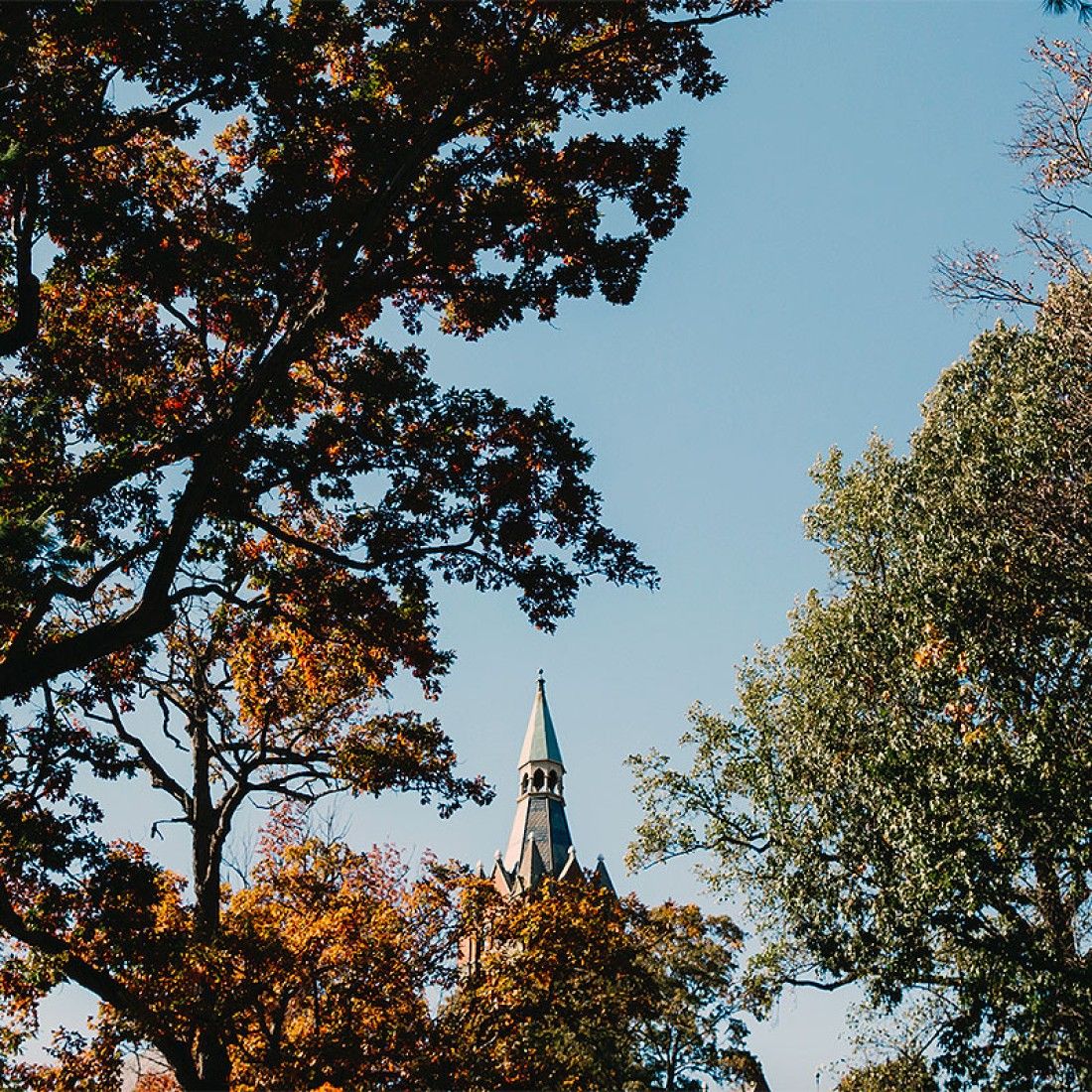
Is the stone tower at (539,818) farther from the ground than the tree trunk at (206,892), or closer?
farther from the ground

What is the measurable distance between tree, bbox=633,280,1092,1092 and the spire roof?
37667mm

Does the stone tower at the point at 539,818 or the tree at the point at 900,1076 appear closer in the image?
the tree at the point at 900,1076

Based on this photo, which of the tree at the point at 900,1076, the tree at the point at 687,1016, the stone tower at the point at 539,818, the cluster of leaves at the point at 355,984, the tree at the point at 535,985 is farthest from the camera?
the stone tower at the point at 539,818

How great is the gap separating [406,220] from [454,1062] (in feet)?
36.9

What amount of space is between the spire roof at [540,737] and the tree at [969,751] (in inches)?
1483

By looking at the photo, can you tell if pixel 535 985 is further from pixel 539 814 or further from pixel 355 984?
pixel 539 814

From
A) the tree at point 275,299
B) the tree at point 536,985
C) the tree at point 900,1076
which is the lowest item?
the tree at point 900,1076

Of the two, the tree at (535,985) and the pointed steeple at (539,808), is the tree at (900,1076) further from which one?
the pointed steeple at (539,808)

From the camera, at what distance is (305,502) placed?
11188 millimetres

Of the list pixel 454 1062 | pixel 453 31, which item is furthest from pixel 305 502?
pixel 454 1062

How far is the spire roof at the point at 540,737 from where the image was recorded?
54781 mm

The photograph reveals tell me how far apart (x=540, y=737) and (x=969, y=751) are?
4240 cm

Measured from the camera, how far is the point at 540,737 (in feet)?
181

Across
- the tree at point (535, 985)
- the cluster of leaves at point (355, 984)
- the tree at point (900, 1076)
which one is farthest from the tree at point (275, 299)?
the tree at point (900, 1076)
